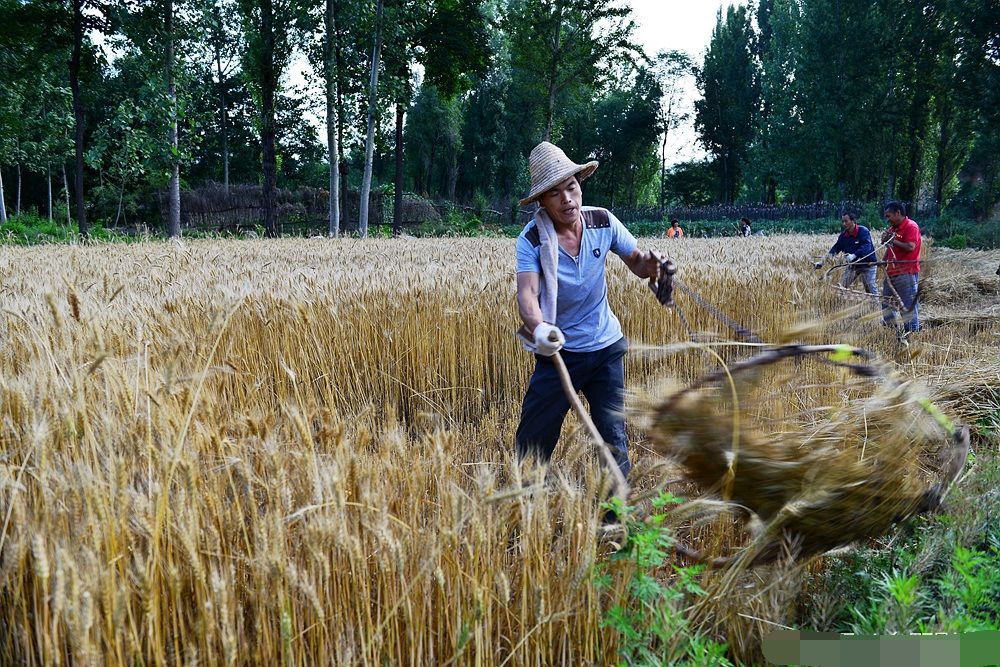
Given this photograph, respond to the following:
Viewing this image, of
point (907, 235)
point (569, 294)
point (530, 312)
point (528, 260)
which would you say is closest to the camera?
point (530, 312)

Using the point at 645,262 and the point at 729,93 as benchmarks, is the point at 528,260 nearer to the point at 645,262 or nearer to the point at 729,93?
the point at 645,262

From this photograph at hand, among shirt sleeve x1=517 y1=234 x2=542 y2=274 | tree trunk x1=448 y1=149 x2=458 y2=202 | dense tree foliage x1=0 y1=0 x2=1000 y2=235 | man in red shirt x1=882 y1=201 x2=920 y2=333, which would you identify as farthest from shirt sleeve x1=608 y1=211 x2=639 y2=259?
tree trunk x1=448 y1=149 x2=458 y2=202

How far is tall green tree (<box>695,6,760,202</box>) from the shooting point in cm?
4450

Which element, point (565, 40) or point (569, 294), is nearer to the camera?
point (569, 294)

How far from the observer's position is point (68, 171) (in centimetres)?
4156

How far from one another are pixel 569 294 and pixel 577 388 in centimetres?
43

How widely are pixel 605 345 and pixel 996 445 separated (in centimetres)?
217

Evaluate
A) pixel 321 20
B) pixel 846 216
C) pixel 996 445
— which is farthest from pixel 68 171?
pixel 996 445

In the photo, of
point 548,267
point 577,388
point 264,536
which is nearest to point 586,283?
point 548,267

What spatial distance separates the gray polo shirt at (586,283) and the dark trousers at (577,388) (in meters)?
0.05

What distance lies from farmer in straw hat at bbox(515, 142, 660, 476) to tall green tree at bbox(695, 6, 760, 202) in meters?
44.5

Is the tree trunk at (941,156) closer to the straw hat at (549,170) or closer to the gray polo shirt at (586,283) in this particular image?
the gray polo shirt at (586,283)

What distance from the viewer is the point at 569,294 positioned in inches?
112

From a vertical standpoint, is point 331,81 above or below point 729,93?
below
